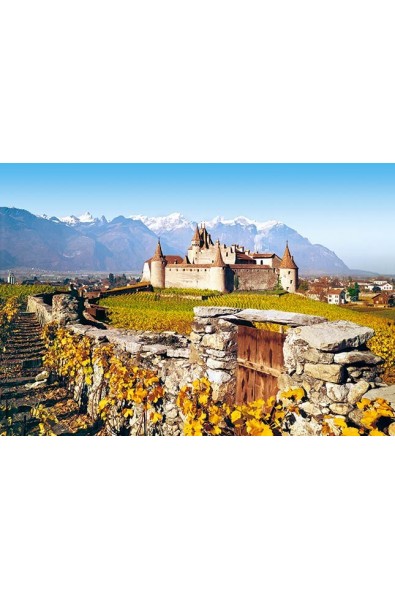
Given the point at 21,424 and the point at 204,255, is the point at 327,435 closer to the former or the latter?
the point at 204,255

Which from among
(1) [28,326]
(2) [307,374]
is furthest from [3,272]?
(2) [307,374]

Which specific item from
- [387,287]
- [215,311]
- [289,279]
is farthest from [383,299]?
[215,311]

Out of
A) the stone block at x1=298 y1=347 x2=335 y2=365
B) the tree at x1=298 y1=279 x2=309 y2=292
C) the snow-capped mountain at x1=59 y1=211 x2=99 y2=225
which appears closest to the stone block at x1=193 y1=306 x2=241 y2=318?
the tree at x1=298 y1=279 x2=309 y2=292

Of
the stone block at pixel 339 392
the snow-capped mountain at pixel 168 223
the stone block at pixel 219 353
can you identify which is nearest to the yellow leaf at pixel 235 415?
the stone block at pixel 219 353

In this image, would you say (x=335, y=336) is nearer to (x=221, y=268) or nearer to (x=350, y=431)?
(x=350, y=431)

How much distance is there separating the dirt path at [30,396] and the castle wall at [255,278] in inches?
84.4

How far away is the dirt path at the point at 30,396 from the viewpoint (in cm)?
384

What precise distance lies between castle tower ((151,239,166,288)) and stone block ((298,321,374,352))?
1.87m

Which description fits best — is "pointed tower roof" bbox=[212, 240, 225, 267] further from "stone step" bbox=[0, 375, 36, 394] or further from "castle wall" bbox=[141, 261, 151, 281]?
"stone step" bbox=[0, 375, 36, 394]

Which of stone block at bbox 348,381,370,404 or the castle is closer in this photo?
stone block at bbox 348,381,370,404

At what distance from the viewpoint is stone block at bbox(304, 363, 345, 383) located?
9.21 feet

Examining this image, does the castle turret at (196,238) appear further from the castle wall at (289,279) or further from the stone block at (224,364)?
the stone block at (224,364)

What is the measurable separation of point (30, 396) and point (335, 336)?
3052mm

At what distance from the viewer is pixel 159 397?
3852 millimetres
